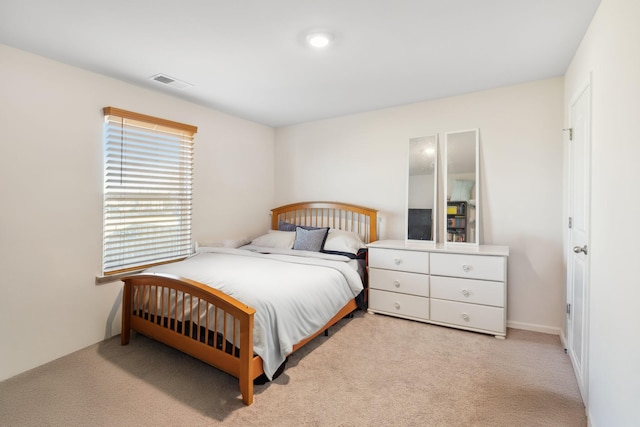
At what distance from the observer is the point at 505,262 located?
8.84ft

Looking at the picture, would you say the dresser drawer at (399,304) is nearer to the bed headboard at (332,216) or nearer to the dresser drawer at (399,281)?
the dresser drawer at (399,281)

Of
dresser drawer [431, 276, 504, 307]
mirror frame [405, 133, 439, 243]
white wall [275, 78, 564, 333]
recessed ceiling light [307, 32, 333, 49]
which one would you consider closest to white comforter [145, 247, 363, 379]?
dresser drawer [431, 276, 504, 307]

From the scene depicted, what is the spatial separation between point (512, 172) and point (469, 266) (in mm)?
1060

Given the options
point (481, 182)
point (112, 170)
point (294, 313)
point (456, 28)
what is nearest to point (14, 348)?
point (112, 170)

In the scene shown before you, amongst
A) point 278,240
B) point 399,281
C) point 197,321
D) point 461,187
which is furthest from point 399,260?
point 197,321

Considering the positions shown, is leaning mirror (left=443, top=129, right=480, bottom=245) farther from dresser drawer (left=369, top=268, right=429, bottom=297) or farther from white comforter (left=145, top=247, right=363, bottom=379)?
white comforter (left=145, top=247, right=363, bottom=379)

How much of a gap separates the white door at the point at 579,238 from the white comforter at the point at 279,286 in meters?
1.68

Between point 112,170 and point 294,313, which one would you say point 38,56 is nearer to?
point 112,170

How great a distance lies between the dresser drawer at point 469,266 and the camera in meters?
2.72

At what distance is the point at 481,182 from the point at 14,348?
4204mm

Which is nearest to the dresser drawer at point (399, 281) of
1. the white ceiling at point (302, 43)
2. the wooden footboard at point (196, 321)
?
the wooden footboard at point (196, 321)

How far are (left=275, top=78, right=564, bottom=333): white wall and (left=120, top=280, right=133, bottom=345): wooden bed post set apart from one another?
8.72 feet

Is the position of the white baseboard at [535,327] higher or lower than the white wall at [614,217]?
lower

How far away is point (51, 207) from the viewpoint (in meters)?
2.42
